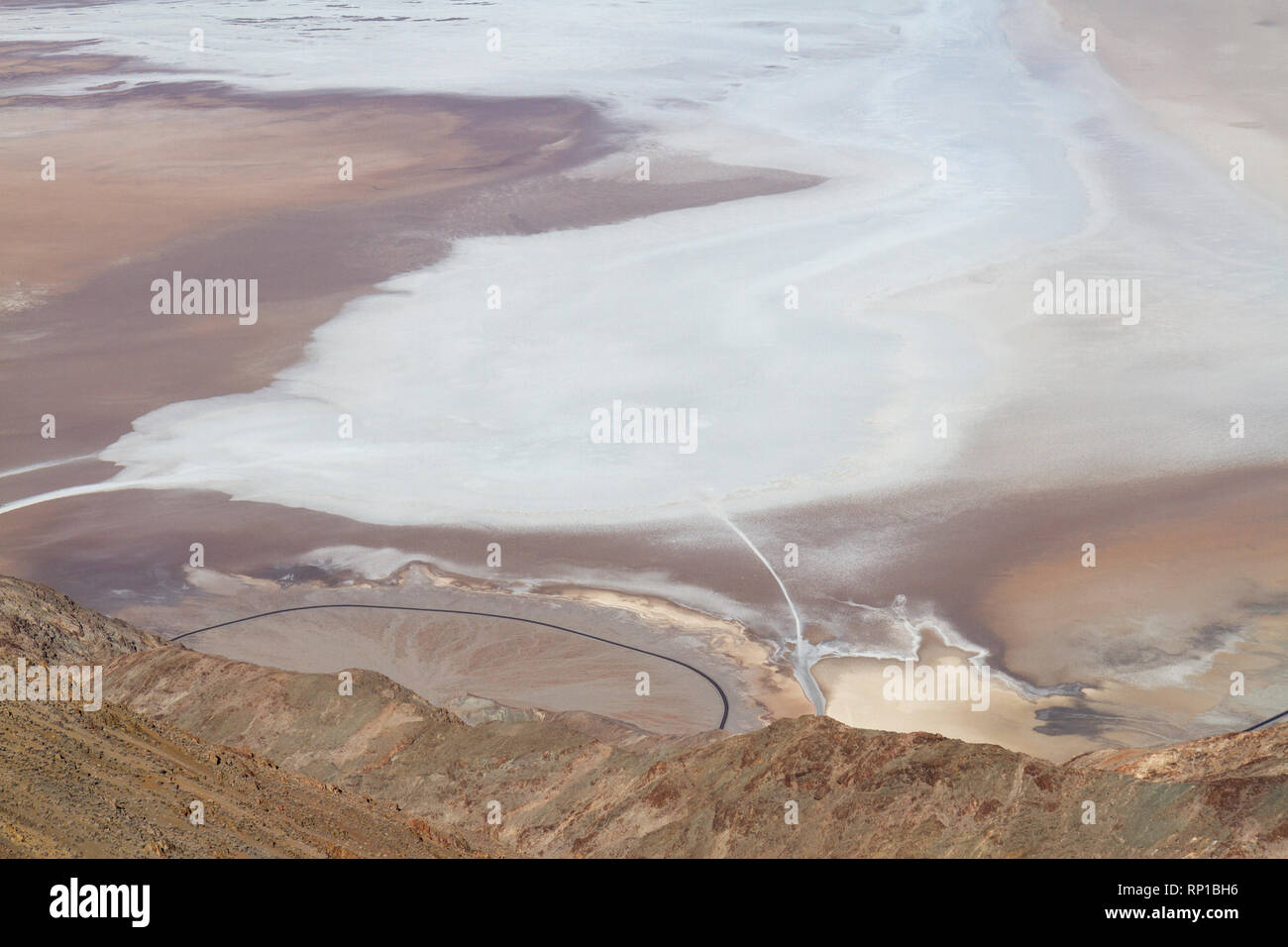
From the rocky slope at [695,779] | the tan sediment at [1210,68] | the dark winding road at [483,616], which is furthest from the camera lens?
the tan sediment at [1210,68]

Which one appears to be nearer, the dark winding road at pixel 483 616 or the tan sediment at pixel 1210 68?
the dark winding road at pixel 483 616

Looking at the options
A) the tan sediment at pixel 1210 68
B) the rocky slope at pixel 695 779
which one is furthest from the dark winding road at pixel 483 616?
the tan sediment at pixel 1210 68

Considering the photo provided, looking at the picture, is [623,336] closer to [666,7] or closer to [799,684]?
[799,684]

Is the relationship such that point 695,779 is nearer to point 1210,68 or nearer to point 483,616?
point 483,616

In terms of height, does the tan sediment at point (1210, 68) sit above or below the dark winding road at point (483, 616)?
above

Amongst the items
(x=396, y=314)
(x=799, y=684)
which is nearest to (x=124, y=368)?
(x=396, y=314)

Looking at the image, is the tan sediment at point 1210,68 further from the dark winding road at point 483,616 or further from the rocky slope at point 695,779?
the rocky slope at point 695,779

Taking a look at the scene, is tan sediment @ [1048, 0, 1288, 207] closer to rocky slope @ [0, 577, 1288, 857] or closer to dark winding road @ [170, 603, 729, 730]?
dark winding road @ [170, 603, 729, 730]

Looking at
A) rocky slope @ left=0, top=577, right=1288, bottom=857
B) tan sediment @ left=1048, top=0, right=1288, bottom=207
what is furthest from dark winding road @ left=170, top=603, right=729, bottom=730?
tan sediment @ left=1048, top=0, right=1288, bottom=207
